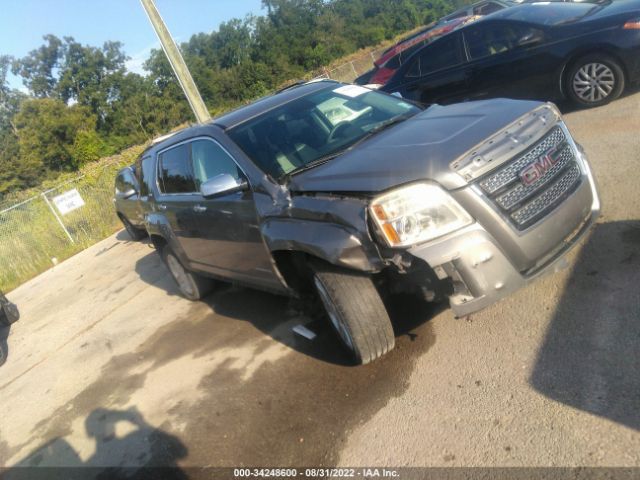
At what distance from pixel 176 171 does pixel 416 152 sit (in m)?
2.80

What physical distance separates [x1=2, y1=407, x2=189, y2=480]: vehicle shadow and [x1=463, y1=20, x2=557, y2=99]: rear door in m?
6.35

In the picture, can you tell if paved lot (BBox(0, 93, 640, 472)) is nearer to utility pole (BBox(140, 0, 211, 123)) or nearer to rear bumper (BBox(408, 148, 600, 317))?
rear bumper (BBox(408, 148, 600, 317))

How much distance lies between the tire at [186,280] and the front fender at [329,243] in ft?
8.30

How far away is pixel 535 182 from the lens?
117 inches

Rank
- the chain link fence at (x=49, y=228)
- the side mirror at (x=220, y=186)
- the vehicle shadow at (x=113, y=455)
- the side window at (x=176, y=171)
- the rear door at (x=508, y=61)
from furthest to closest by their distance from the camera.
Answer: the chain link fence at (x=49, y=228)
the rear door at (x=508, y=61)
the side window at (x=176, y=171)
the side mirror at (x=220, y=186)
the vehicle shadow at (x=113, y=455)

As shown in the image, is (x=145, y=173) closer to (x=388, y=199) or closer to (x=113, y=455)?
(x=113, y=455)

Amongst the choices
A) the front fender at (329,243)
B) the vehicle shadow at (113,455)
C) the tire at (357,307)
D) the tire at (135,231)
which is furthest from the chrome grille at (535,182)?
the tire at (135,231)

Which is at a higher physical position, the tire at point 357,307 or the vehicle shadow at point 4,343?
the tire at point 357,307

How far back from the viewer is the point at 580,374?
9.24 feet

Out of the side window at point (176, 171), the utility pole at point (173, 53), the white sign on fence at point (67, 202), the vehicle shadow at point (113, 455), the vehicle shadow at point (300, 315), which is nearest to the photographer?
the vehicle shadow at point (113, 455)

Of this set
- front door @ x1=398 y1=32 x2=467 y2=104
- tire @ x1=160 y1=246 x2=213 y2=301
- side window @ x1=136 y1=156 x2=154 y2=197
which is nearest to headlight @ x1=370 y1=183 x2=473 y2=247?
tire @ x1=160 y1=246 x2=213 y2=301

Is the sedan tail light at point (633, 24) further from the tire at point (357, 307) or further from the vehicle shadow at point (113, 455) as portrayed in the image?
the vehicle shadow at point (113, 455)

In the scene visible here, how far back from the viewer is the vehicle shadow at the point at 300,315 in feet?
12.7

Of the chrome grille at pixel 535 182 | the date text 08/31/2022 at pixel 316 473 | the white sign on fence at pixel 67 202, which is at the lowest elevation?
the date text 08/31/2022 at pixel 316 473
